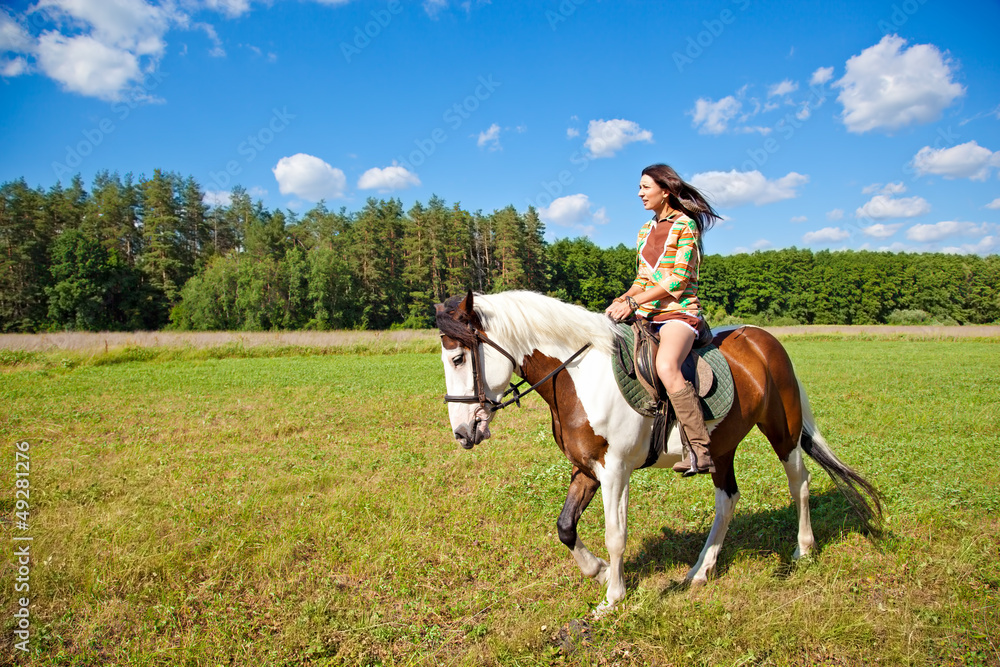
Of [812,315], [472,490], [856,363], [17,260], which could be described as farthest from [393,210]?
[812,315]

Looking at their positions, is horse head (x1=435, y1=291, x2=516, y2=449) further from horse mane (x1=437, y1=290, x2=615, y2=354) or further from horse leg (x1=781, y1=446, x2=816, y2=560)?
horse leg (x1=781, y1=446, x2=816, y2=560)

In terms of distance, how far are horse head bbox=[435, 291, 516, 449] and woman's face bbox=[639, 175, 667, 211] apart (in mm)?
1577

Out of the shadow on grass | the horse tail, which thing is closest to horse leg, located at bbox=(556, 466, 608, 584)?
the shadow on grass

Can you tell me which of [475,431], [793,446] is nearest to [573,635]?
[475,431]

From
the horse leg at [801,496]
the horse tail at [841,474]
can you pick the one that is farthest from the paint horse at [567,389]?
the horse tail at [841,474]

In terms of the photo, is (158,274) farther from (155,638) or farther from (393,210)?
(155,638)

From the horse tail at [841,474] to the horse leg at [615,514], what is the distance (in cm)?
228

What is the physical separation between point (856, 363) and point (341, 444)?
20456 mm

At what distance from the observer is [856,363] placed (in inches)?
759

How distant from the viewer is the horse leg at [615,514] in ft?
11.1

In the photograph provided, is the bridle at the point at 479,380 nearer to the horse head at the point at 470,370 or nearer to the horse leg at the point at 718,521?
the horse head at the point at 470,370

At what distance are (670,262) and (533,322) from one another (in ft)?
3.58

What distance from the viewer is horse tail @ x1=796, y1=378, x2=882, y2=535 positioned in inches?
176

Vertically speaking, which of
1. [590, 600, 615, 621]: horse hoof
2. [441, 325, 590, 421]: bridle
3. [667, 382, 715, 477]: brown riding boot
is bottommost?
[590, 600, 615, 621]: horse hoof
